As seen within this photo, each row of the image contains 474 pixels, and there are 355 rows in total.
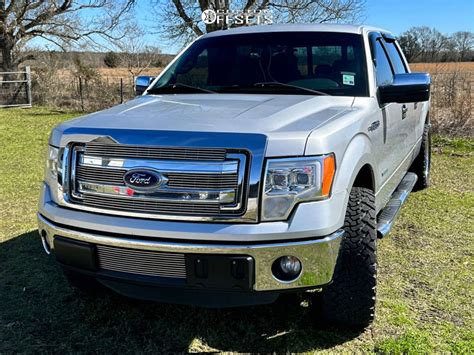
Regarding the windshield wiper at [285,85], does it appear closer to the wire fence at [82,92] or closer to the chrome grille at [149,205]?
the chrome grille at [149,205]

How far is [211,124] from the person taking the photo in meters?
2.45

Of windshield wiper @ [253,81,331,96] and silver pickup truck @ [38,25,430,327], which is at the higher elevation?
windshield wiper @ [253,81,331,96]

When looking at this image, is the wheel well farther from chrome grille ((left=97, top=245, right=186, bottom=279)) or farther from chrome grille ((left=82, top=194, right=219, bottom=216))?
chrome grille ((left=97, top=245, right=186, bottom=279))

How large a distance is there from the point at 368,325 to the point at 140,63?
25724mm

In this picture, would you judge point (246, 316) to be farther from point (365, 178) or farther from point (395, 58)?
point (395, 58)

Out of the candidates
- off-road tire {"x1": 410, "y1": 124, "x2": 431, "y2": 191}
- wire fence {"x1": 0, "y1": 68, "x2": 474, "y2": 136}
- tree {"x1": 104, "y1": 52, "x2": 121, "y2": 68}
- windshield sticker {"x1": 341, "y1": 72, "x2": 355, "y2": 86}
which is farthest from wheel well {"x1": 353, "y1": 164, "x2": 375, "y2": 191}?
tree {"x1": 104, "y1": 52, "x2": 121, "y2": 68}

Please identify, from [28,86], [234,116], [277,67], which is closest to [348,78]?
[277,67]

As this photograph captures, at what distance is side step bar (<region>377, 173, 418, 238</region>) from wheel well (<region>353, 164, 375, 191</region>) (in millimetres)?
283

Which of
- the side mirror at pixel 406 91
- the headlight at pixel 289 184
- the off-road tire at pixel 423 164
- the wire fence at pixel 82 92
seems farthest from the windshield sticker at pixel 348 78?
the wire fence at pixel 82 92

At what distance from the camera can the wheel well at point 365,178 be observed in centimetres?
302

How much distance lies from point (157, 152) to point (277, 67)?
159 centimetres

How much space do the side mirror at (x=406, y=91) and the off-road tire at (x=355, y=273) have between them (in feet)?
3.13

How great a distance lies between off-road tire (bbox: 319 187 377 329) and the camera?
2.59m

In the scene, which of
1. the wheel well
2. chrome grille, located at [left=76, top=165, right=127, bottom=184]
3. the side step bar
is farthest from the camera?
the side step bar
